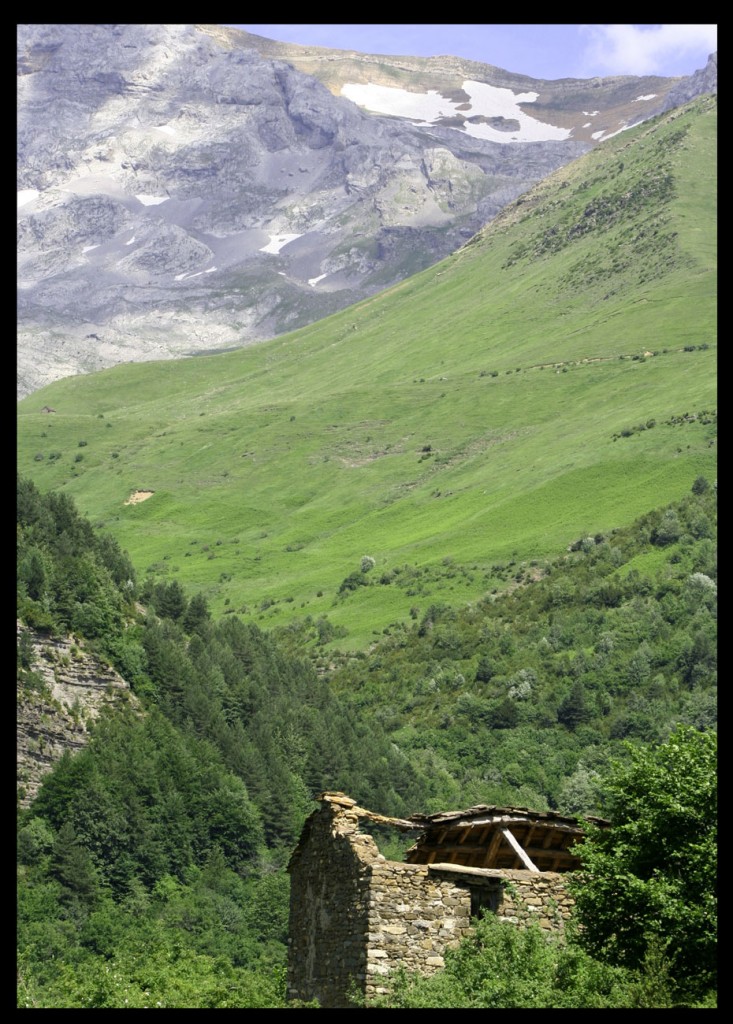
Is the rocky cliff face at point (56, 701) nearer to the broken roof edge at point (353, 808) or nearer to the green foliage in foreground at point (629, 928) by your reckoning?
the broken roof edge at point (353, 808)

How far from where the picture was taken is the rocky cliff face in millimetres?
101375

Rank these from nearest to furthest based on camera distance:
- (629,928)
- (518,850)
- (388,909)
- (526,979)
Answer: (526,979), (629,928), (388,909), (518,850)

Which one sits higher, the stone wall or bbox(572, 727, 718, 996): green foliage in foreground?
bbox(572, 727, 718, 996): green foliage in foreground

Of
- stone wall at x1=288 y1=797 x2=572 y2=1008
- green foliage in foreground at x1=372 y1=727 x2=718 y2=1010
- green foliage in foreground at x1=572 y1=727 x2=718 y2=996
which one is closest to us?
green foliage in foreground at x1=372 y1=727 x2=718 y2=1010

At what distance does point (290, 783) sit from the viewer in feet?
396

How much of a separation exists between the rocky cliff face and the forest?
1.03m

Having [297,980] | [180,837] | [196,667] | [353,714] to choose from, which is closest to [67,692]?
[180,837]

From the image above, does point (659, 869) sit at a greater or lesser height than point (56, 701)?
greater

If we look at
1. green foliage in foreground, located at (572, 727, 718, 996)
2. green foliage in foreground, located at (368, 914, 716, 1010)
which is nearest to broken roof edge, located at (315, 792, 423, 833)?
green foliage in foreground, located at (368, 914, 716, 1010)

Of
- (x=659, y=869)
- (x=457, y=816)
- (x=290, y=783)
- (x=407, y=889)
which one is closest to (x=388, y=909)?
(x=407, y=889)

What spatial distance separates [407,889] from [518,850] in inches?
127

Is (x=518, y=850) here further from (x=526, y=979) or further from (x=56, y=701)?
(x=56, y=701)

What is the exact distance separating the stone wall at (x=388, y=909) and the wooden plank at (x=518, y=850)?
66 centimetres

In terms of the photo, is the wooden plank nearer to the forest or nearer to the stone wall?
the stone wall
